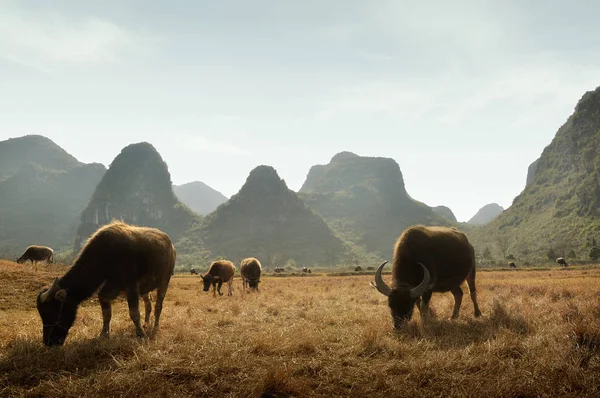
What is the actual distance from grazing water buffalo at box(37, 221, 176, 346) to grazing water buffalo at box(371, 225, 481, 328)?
592 cm

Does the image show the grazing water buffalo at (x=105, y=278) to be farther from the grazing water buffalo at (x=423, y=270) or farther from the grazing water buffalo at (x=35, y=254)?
the grazing water buffalo at (x=35, y=254)

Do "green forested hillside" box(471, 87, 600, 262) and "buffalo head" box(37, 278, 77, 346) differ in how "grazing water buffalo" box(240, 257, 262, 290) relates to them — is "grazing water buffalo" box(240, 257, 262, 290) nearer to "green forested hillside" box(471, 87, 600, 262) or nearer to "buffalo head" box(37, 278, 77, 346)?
"buffalo head" box(37, 278, 77, 346)

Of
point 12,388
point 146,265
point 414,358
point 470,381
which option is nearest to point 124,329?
point 146,265

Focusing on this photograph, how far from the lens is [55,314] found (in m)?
6.84

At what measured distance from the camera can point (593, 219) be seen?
454 ft

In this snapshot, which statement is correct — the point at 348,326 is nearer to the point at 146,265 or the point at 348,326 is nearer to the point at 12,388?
the point at 146,265

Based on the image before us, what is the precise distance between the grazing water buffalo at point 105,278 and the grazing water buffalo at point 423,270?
592cm

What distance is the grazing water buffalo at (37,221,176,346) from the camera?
22.4 feet

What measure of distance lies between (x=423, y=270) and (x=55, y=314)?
885 cm

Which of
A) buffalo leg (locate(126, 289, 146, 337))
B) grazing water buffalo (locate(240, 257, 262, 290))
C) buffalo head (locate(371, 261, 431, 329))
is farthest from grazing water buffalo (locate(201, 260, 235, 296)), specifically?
buffalo head (locate(371, 261, 431, 329))

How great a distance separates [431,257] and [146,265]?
782 centimetres

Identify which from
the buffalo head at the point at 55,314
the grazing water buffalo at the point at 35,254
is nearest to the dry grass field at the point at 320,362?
the buffalo head at the point at 55,314

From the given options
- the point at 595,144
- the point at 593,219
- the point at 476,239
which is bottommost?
the point at 476,239

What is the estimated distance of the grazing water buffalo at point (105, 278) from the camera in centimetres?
683
